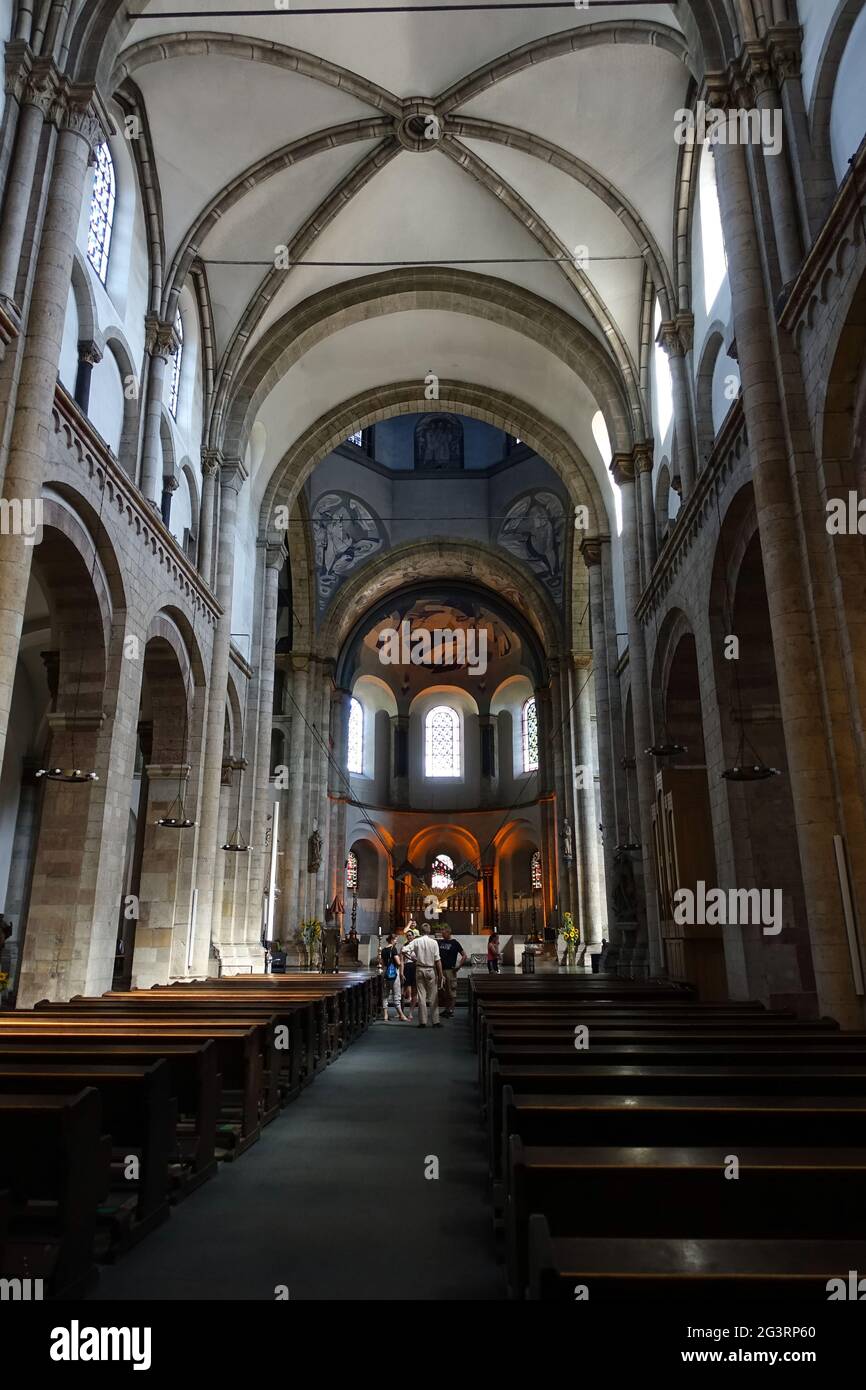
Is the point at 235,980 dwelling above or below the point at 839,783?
below

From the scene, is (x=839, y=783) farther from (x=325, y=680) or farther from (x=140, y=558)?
(x=325, y=680)

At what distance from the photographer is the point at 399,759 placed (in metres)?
42.1

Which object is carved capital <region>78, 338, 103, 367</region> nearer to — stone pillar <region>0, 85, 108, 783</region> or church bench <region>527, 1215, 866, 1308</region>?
stone pillar <region>0, 85, 108, 783</region>

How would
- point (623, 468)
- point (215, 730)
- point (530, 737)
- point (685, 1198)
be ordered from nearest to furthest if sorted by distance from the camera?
point (685, 1198)
point (215, 730)
point (623, 468)
point (530, 737)

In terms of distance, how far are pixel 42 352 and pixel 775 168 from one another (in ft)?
25.4

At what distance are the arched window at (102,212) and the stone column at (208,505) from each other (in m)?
4.80

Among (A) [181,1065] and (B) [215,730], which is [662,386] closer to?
(B) [215,730]

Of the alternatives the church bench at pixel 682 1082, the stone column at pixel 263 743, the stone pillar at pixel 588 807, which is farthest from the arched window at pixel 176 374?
the stone pillar at pixel 588 807

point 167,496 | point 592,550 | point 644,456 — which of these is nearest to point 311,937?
point 592,550

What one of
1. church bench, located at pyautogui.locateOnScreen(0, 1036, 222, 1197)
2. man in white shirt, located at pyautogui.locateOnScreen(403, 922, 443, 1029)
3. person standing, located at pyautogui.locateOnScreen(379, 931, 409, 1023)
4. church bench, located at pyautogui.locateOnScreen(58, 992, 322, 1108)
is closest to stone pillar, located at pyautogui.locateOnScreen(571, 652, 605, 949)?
person standing, located at pyautogui.locateOnScreen(379, 931, 409, 1023)

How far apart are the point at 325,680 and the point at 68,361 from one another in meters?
21.9

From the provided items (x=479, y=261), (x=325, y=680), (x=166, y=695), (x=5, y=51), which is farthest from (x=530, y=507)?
(x=5, y=51)

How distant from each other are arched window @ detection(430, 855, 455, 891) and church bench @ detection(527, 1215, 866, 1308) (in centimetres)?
3770
